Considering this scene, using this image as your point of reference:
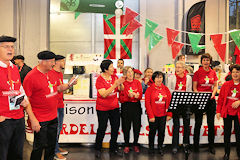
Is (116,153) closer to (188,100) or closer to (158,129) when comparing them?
(158,129)

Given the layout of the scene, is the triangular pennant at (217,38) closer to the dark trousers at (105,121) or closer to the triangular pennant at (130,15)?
the triangular pennant at (130,15)

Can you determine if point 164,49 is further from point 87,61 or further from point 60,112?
point 60,112

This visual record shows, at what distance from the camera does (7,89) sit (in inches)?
93.7

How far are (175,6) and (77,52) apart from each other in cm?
363

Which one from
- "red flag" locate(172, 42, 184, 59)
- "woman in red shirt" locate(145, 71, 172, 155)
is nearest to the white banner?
"woman in red shirt" locate(145, 71, 172, 155)

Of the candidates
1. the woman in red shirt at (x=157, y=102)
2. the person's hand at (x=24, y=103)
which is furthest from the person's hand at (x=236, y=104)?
the person's hand at (x=24, y=103)

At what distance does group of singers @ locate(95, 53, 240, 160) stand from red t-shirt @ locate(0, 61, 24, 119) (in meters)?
1.57

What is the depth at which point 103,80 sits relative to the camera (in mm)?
4074

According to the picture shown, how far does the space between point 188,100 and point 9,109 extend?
8.34 ft

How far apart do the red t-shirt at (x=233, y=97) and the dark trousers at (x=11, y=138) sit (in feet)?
9.78

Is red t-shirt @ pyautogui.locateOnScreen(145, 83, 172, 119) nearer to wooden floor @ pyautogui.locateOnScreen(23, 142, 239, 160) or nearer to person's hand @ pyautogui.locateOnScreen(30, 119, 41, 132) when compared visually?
wooden floor @ pyautogui.locateOnScreen(23, 142, 239, 160)

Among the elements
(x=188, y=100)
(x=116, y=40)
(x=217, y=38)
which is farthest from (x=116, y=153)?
(x=116, y=40)

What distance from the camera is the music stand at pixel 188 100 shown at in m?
3.87

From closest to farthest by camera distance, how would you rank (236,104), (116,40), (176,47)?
(236,104) → (176,47) → (116,40)
